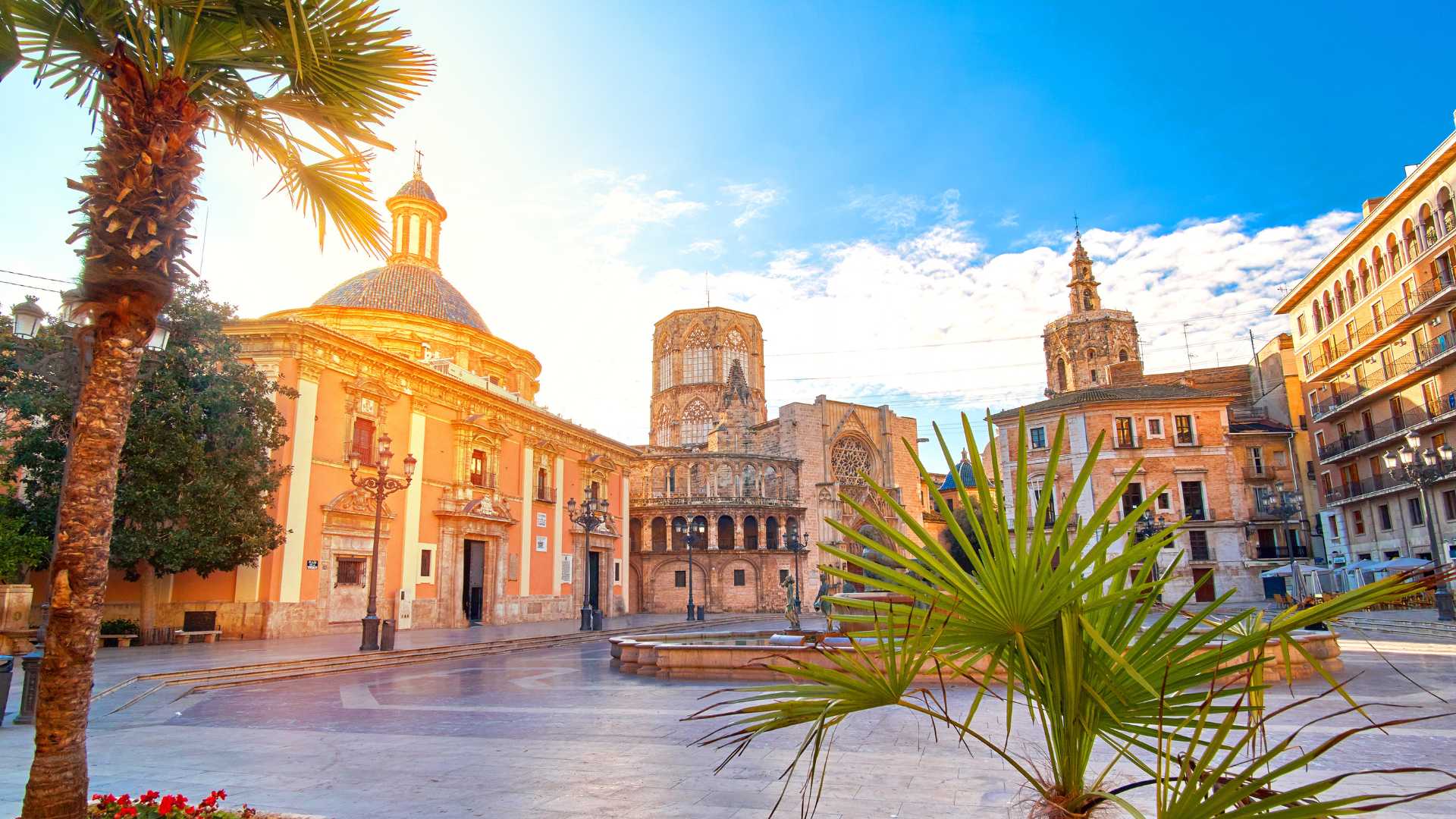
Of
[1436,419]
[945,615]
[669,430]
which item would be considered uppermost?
[669,430]

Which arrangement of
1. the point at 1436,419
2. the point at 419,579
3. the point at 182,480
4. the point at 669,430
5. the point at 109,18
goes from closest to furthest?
the point at 109,18, the point at 182,480, the point at 419,579, the point at 1436,419, the point at 669,430

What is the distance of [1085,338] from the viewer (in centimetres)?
6338

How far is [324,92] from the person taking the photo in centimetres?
556

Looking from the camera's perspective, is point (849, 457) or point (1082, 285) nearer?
point (849, 457)

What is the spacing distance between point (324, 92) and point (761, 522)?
1592 inches

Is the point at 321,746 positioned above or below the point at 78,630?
below

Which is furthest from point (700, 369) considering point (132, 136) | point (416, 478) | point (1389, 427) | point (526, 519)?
point (132, 136)

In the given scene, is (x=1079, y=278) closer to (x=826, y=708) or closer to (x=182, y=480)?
(x=182, y=480)

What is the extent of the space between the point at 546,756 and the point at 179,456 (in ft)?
51.4

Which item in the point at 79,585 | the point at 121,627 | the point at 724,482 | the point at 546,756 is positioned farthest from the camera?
the point at 724,482

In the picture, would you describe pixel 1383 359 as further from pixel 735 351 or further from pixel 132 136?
pixel 735 351

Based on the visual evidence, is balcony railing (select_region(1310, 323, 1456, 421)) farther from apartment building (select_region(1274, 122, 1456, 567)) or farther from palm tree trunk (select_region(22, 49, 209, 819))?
palm tree trunk (select_region(22, 49, 209, 819))

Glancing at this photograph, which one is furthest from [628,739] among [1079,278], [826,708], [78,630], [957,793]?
[1079,278]

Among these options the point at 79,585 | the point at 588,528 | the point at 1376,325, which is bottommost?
the point at 79,585
